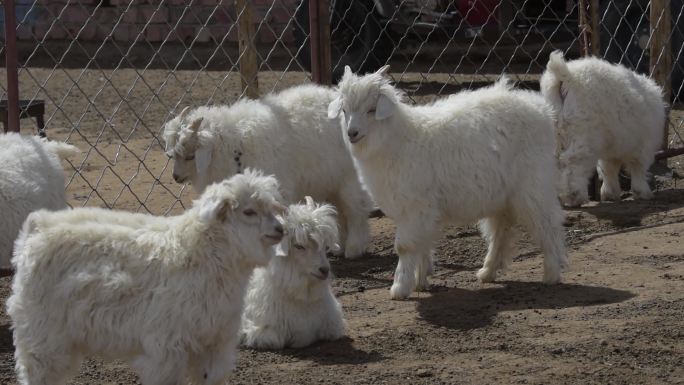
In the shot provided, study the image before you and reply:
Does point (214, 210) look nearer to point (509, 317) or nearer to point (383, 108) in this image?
point (509, 317)

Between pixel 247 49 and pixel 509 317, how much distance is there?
9.90ft

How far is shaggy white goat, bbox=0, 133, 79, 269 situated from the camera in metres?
6.64

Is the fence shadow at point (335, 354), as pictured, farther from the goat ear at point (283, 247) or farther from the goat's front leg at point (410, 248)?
the goat's front leg at point (410, 248)

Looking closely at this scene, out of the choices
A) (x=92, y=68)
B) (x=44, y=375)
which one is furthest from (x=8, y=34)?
(x=92, y=68)

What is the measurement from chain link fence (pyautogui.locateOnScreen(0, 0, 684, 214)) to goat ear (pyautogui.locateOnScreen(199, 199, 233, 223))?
11.9 ft

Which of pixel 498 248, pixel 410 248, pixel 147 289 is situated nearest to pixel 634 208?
pixel 498 248

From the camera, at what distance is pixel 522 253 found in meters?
8.09

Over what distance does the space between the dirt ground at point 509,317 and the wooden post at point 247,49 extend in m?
1.07

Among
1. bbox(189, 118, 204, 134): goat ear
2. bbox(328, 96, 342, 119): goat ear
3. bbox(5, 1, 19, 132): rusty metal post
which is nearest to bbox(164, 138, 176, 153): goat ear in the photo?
bbox(189, 118, 204, 134): goat ear

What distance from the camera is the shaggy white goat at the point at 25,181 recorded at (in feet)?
21.8

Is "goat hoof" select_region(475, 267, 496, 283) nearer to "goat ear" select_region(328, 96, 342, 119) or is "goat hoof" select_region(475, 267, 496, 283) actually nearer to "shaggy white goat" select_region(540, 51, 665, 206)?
"goat ear" select_region(328, 96, 342, 119)

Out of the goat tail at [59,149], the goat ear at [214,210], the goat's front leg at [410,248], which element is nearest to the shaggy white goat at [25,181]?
the goat tail at [59,149]

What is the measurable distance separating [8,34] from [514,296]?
10.6 ft

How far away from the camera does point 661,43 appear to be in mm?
10023
